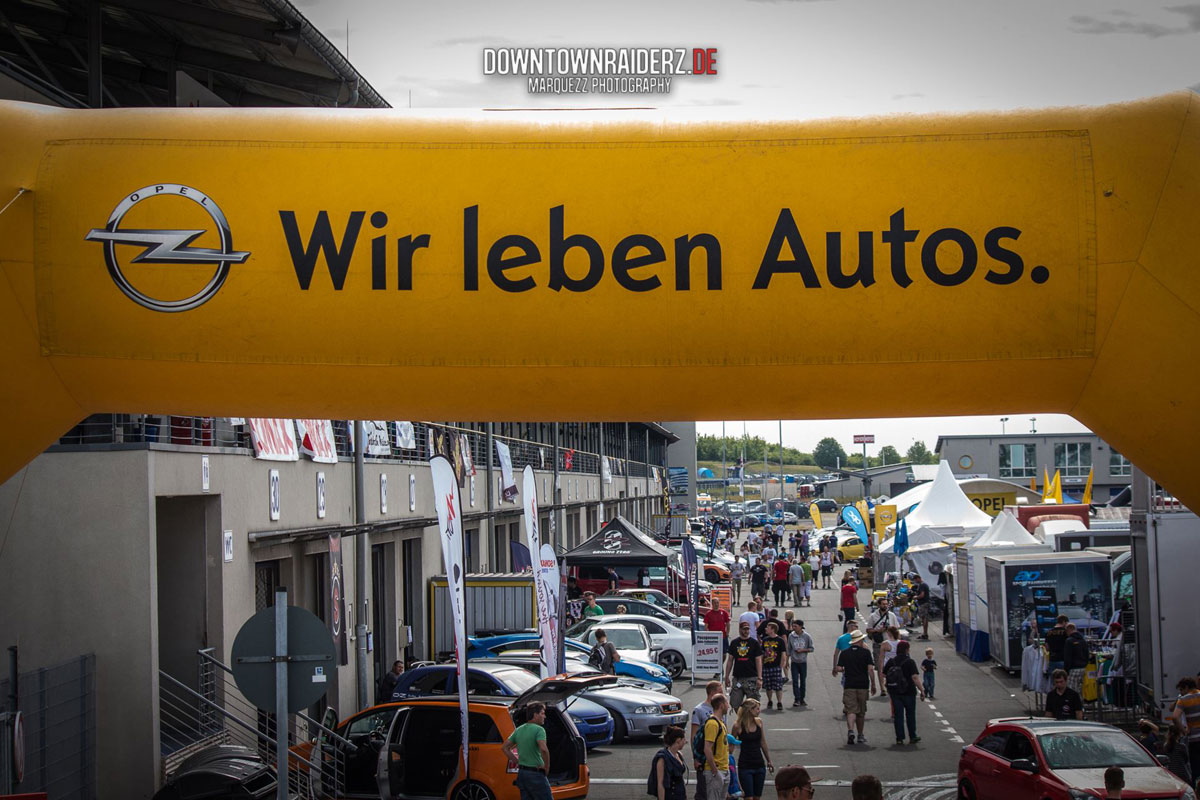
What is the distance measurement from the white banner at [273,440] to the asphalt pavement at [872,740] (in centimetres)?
595

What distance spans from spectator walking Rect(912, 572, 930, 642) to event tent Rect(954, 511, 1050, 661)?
2102 mm

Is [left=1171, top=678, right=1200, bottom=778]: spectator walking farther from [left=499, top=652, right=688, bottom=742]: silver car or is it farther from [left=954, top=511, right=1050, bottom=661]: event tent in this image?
[left=954, top=511, right=1050, bottom=661]: event tent

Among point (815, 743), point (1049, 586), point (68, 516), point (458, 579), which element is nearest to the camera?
point (458, 579)

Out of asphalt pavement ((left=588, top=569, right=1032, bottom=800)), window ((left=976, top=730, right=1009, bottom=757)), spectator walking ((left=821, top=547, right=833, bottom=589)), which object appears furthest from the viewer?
spectator walking ((left=821, top=547, right=833, bottom=589))

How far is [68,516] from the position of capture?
12367mm

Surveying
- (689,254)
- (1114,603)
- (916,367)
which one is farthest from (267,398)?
(1114,603)

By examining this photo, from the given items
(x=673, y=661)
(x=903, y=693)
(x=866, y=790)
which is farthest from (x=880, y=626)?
(x=866, y=790)

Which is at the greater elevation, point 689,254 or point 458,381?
point 689,254

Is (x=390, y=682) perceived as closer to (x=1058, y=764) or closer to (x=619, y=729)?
(x=619, y=729)

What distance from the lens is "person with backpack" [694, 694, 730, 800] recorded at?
12.0 m

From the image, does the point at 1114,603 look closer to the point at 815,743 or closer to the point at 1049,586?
the point at 1049,586

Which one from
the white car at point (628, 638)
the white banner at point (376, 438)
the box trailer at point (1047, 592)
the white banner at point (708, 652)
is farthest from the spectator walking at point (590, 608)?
the box trailer at point (1047, 592)

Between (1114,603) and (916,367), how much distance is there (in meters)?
19.4

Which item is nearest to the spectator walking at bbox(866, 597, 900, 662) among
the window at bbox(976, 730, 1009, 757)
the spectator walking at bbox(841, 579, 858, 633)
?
the spectator walking at bbox(841, 579, 858, 633)
